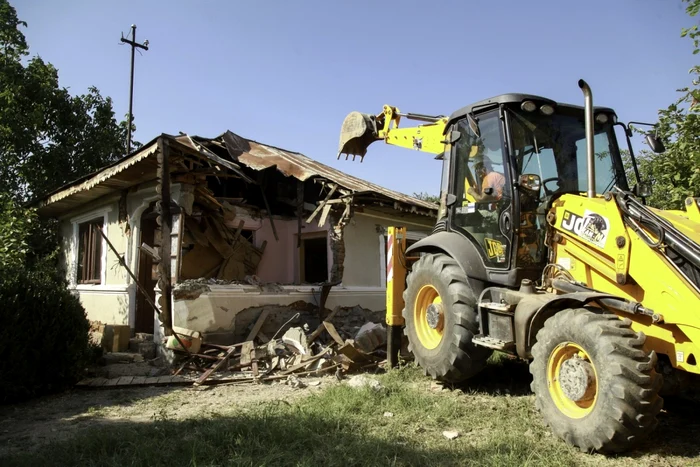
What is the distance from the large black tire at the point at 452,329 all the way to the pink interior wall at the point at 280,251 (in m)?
5.40

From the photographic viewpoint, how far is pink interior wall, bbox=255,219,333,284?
11.0 metres

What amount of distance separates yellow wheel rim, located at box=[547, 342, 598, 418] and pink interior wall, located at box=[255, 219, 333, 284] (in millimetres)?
7293

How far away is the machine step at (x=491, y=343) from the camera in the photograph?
459cm

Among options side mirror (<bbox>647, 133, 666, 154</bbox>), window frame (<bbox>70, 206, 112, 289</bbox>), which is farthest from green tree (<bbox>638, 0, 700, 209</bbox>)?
window frame (<bbox>70, 206, 112, 289</bbox>)

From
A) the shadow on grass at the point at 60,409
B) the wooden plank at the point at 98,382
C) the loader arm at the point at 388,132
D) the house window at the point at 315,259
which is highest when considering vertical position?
the loader arm at the point at 388,132

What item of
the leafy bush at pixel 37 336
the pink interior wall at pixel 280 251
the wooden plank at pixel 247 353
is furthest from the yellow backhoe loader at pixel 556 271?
the pink interior wall at pixel 280 251

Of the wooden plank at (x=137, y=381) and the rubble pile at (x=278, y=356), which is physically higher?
the rubble pile at (x=278, y=356)

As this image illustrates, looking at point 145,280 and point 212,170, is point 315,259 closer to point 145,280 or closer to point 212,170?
point 145,280

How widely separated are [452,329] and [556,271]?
1.19 meters

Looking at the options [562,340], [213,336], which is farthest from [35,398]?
[562,340]

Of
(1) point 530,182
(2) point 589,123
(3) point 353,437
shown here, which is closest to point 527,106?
(1) point 530,182

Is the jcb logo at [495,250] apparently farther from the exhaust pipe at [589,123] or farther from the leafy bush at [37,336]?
the leafy bush at [37,336]

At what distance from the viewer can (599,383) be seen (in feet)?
11.5

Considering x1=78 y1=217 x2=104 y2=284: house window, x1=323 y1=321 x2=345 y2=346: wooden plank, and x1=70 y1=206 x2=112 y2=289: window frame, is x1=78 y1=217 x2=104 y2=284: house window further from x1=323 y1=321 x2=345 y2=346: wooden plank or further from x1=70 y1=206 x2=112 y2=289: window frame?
x1=323 y1=321 x2=345 y2=346: wooden plank
